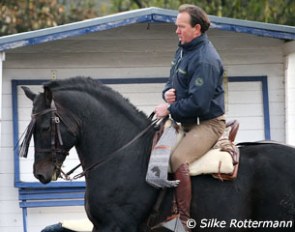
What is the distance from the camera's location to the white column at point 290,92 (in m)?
11.9

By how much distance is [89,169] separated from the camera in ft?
27.0

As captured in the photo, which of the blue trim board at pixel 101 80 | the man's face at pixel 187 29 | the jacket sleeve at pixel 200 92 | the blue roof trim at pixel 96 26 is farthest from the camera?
the blue trim board at pixel 101 80

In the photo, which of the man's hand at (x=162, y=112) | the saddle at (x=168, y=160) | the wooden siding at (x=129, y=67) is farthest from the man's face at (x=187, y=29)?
the wooden siding at (x=129, y=67)

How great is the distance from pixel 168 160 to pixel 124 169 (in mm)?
423

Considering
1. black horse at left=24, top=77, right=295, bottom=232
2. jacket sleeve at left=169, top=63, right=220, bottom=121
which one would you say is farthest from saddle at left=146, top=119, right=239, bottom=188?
jacket sleeve at left=169, top=63, right=220, bottom=121

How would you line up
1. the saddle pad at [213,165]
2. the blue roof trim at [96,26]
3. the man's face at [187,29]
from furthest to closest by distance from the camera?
the blue roof trim at [96,26] < the man's face at [187,29] < the saddle pad at [213,165]

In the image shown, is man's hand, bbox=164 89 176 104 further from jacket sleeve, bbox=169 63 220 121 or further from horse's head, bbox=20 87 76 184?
horse's head, bbox=20 87 76 184

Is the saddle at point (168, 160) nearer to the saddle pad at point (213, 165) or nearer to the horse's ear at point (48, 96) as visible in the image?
the saddle pad at point (213, 165)

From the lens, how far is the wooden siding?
11828mm

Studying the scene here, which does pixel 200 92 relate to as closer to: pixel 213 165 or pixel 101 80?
pixel 213 165

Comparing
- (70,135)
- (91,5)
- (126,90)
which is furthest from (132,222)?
(91,5)

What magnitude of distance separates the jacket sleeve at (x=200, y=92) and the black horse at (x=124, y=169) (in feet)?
→ 1.64

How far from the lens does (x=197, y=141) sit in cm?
819

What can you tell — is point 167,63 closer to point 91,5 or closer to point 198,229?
point 198,229
